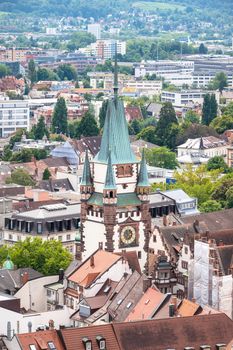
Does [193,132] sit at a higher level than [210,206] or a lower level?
lower

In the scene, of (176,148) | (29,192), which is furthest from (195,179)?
(176,148)

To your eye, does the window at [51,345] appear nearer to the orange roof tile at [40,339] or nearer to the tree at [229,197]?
the orange roof tile at [40,339]

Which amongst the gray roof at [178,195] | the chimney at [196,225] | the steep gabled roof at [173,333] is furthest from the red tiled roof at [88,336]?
the gray roof at [178,195]

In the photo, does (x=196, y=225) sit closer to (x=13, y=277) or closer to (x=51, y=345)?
(x=13, y=277)

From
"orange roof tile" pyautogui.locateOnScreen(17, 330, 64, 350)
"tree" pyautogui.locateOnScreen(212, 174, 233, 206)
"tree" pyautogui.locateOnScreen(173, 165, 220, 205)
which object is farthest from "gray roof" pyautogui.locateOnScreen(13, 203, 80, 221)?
"orange roof tile" pyautogui.locateOnScreen(17, 330, 64, 350)

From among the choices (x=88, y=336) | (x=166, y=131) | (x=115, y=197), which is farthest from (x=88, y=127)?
(x=88, y=336)

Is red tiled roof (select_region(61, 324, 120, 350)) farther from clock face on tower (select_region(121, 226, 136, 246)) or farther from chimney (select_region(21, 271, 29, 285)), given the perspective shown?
clock face on tower (select_region(121, 226, 136, 246))
